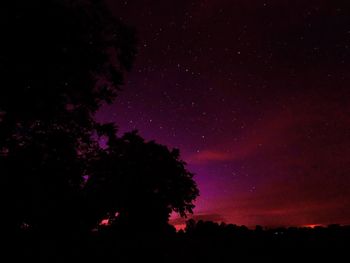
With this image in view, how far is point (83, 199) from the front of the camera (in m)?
11.1

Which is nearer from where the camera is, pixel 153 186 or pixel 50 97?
pixel 50 97

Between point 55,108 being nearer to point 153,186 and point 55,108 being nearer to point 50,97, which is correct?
point 50,97

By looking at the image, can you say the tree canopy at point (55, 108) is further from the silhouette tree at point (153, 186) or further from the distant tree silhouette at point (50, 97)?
the silhouette tree at point (153, 186)

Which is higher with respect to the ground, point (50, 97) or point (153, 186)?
point (153, 186)

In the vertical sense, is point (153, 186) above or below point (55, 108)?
above

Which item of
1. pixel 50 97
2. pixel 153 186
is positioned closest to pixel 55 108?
pixel 50 97

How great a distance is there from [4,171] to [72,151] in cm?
218

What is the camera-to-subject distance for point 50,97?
412 inches

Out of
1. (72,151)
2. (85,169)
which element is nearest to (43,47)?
(72,151)

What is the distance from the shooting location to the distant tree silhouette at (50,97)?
9703 mm

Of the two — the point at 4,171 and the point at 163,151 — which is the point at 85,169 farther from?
the point at 163,151

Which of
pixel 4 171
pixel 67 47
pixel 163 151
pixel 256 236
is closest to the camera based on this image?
pixel 256 236

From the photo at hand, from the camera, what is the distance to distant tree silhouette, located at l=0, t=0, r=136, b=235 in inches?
382

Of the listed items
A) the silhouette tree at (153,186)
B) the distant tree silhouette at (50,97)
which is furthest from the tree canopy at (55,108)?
the silhouette tree at (153,186)
